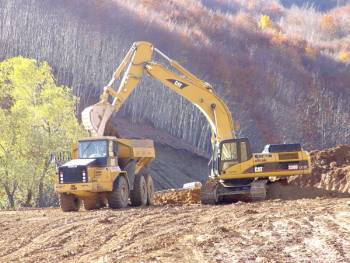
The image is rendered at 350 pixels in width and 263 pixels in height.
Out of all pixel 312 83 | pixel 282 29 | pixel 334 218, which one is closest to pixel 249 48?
pixel 312 83

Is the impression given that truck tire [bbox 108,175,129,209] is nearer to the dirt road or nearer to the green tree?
the dirt road

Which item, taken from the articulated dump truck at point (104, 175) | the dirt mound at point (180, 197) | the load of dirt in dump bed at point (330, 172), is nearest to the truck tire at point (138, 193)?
the articulated dump truck at point (104, 175)

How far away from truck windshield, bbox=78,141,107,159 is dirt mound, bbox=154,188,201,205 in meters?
5.08

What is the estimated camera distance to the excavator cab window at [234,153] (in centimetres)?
2253

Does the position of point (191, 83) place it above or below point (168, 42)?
below

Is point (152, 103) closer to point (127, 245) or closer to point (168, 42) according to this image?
point (168, 42)

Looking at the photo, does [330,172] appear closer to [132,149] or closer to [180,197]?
[180,197]

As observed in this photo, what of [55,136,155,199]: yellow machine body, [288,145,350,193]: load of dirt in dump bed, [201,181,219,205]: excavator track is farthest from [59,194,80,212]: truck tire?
[288,145,350,193]: load of dirt in dump bed

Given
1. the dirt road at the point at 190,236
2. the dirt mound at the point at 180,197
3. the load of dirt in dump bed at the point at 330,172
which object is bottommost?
the dirt road at the point at 190,236

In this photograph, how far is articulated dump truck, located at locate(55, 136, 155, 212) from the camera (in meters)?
20.3

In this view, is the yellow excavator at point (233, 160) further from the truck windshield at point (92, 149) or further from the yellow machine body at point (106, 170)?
the yellow machine body at point (106, 170)

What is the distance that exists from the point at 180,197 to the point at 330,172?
5579 mm

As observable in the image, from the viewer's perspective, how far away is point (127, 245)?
11914 millimetres

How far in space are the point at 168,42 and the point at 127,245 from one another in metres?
52.9
